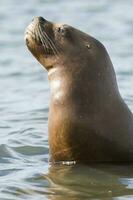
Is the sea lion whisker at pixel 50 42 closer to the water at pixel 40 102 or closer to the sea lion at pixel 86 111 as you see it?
the sea lion at pixel 86 111

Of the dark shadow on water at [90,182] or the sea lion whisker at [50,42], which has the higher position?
the sea lion whisker at [50,42]

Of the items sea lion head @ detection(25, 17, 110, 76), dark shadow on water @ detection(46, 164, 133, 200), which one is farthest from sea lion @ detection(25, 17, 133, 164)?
dark shadow on water @ detection(46, 164, 133, 200)

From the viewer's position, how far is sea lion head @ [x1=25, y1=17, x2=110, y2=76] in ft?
27.1

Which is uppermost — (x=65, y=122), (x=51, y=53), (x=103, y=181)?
(x=51, y=53)

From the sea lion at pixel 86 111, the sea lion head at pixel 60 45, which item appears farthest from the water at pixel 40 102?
the sea lion head at pixel 60 45

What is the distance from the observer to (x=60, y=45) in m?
8.45

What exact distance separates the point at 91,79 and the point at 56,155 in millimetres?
736

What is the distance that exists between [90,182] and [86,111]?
704 millimetres

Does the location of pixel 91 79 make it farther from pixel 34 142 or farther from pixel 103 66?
pixel 34 142

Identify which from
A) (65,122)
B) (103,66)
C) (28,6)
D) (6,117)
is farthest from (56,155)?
(28,6)

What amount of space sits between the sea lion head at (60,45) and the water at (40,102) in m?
0.94

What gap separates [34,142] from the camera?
9.17 metres

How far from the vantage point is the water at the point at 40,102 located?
744 centimetres

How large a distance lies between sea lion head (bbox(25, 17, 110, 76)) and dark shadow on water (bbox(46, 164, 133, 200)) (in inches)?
37.4
